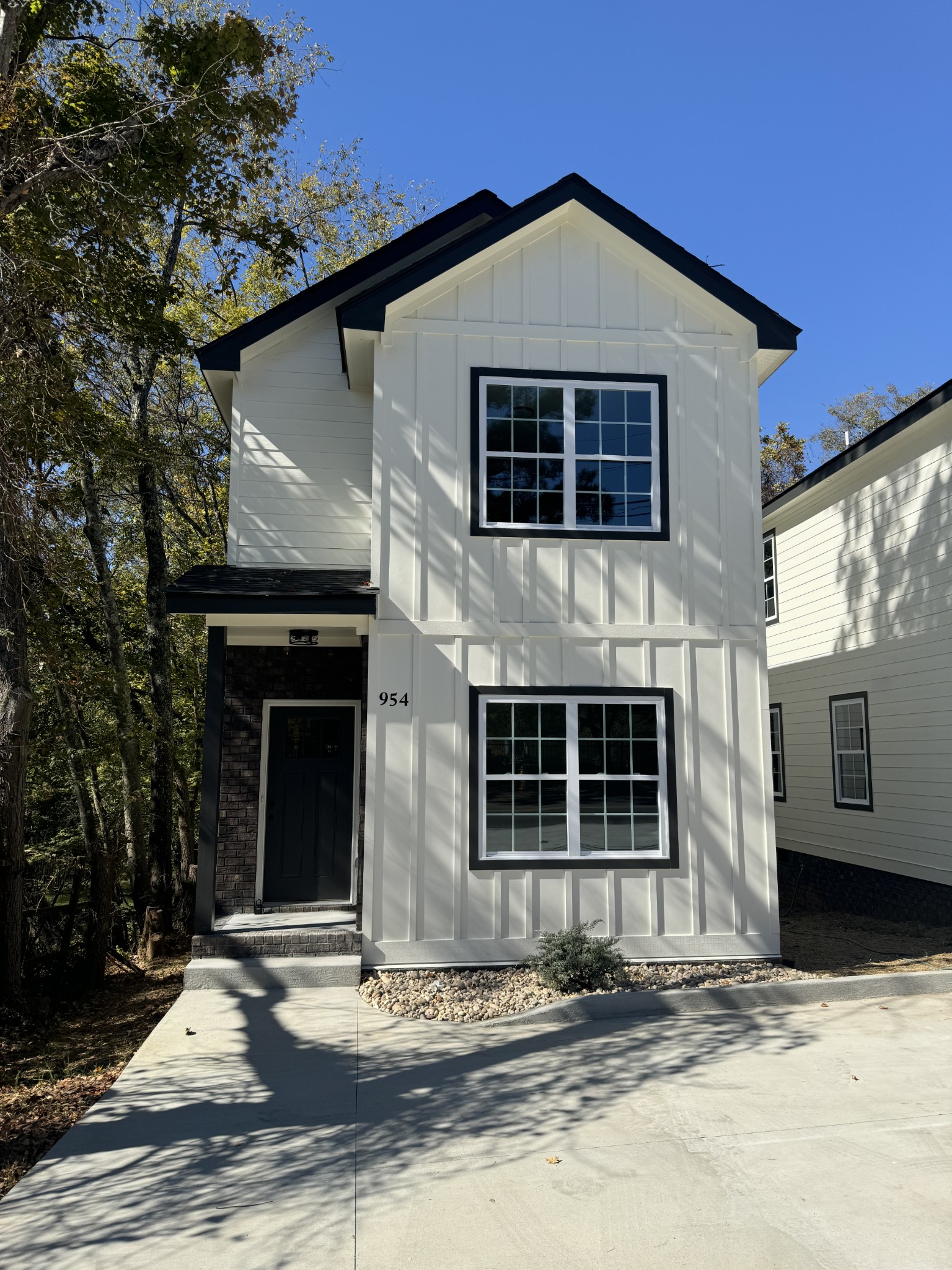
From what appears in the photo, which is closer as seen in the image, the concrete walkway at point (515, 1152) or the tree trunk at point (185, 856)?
the concrete walkway at point (515, 1152)

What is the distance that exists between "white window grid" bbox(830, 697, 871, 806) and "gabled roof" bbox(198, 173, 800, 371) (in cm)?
587

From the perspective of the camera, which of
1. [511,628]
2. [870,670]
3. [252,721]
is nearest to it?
[511,628]

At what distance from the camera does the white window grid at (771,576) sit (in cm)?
1584

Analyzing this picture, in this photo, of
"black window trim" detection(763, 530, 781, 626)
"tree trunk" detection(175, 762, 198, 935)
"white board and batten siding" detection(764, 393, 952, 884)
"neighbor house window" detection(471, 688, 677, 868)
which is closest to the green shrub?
"neighbor house window" detection(471, 688, 677, 868)

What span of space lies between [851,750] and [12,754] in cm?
1082

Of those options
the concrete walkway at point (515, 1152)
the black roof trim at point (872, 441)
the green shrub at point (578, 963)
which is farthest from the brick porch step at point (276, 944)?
the black roof trim at point (872, 441)

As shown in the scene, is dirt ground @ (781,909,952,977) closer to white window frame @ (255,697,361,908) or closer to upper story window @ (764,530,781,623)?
white window frame @ (255,697,361,908)

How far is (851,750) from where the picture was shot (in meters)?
13.1

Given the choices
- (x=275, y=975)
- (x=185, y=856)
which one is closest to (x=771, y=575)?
(x=185, y=856)

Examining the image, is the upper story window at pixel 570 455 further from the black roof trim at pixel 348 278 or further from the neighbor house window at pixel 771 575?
the neighbor house window at pixel 771 575

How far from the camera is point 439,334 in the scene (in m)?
8.99

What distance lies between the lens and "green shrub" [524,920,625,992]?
7.50 metres

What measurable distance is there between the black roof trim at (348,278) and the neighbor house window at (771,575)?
25.9 ft

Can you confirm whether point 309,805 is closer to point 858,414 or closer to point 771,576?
point 771,576
